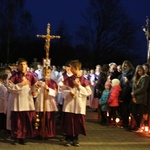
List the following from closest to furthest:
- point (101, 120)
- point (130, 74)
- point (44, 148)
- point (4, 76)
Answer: point (44, 148) → point (4, 76) → point (130, 74) → point (101, 120)

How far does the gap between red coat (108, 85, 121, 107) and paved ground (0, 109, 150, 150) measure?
0.91 m

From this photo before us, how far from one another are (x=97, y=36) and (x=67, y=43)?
34.8 feet

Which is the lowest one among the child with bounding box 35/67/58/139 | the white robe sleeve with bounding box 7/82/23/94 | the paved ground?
the paved ground

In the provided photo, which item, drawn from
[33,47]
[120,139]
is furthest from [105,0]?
[120,139]

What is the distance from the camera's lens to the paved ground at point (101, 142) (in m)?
8.21

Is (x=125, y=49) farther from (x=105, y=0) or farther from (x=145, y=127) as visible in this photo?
(x=145, y=127)

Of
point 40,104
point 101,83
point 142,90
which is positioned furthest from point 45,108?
point 101,83

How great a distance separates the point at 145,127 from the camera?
411 inches

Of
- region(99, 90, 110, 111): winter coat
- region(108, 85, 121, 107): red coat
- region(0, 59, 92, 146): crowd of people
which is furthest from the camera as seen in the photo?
region(99, 90, 110, 111): winter coat

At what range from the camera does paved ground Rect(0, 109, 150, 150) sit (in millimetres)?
8211

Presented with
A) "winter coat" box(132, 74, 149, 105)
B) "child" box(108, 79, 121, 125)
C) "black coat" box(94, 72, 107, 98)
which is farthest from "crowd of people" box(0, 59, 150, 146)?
"black coat" box(94, 72, 107, 98)

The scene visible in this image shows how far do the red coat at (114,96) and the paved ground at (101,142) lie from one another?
35.9 inches

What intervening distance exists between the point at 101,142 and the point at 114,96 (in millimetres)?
2475

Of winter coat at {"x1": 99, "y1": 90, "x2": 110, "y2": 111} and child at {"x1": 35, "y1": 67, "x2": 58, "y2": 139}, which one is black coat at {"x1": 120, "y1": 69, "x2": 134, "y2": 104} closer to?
winter coat at {"x1": 99, "y1": 90, "x2": 110, "y2": 111}
